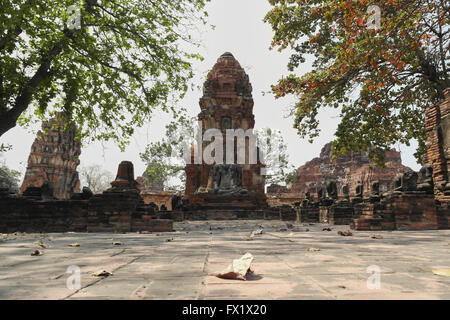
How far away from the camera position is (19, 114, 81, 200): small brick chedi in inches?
1046

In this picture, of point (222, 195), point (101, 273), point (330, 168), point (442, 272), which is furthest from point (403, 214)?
point (330, 168)

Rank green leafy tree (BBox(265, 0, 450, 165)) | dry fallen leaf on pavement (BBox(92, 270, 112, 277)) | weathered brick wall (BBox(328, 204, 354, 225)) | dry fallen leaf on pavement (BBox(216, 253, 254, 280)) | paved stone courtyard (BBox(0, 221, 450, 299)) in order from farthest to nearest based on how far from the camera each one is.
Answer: weathered brick wall (BBox(328, 204, 354, 225))
green leafy tree (BBox(265, 0, 450, 165))
dry fallen leaf on pavement (BBox(92, 270, 112, 277))
dry fallen leaf on pavement (BBox(216, 253, 254, 280))
paved stone courtyard (BBox(0, 221, 450, 299))

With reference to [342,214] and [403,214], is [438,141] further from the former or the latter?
[403,214]

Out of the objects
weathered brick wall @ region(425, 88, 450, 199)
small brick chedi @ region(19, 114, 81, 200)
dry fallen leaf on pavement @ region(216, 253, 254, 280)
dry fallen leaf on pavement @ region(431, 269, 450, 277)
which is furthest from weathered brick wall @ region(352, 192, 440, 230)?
small brick chedi @ region(19, 114, 81, 200)

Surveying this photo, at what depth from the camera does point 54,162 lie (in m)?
26.9

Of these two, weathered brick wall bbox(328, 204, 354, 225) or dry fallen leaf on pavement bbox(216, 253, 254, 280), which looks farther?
weathered brick wall bbox(328, 204, 354, 225)

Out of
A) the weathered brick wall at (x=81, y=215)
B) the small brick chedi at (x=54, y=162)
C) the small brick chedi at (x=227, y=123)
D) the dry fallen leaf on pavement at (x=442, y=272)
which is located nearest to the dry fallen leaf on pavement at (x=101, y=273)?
the dry fallen leaf on pavement at (x=442, y=272)

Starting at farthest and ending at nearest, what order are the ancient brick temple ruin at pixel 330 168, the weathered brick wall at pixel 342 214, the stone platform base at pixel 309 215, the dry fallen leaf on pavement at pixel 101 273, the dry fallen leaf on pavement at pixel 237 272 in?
the ancient brick temple ruin at pixel 330 168 < the stone platform base at pixel 309 215 < the weathered brick wall at pixel 342 214 < the dry fallen leaf on pavement at pixel 101 273 < the dry fallen leaf on pavement at pixel 237 272

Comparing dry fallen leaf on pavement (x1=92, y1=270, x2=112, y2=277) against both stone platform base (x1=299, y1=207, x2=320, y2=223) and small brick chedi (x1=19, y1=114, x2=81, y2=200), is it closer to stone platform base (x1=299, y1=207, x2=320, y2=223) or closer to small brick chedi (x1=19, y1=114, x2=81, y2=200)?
stone platform base (x1=299, y1=207, x2=320, y2=223)

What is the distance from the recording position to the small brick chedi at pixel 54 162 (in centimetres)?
2656

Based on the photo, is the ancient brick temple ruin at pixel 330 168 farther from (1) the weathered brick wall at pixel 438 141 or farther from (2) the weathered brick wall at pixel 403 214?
(2) the weathered brick wall at pixel 403 214
